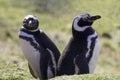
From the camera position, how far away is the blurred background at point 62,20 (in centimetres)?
2891

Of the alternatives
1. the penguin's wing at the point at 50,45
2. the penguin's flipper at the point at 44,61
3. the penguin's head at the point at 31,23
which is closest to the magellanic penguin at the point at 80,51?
the penguin's wing at the point at 50,45

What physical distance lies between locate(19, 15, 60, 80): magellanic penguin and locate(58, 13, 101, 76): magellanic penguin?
0.71 ft

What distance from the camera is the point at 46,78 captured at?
10109 millimetres

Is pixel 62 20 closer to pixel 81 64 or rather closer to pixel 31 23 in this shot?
pixel 31 23

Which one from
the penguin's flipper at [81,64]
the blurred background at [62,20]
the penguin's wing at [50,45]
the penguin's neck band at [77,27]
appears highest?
the penguin's neck band at [77,27]

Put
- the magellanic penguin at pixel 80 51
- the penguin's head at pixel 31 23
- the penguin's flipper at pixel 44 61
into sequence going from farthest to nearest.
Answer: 1. the penguin's head at pixel 31 23
2. the magellanic penguin at pixel 80 51
3. the penguin's flipper at pixel 44 61

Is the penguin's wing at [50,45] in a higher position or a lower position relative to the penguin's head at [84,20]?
lower

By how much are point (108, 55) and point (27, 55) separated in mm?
19313

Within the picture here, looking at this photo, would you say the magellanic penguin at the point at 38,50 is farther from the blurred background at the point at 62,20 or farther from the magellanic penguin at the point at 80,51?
the blurred background at the point at 62,20

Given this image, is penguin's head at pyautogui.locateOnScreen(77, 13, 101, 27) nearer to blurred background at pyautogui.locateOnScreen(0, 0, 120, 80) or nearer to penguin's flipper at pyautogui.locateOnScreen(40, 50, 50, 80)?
penguin's flipper at pyautogui.locateOnScreen(40, 50, 50, 80)

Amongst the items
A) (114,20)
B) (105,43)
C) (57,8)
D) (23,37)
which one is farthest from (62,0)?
(23,37)

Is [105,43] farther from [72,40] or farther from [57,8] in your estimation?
[57,8]

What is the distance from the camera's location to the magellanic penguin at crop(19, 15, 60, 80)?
10422 millimetres

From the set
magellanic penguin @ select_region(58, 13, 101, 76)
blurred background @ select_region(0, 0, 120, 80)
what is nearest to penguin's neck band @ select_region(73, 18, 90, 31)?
magellanic penguin @ select_region(58, 13, 101, 76)
